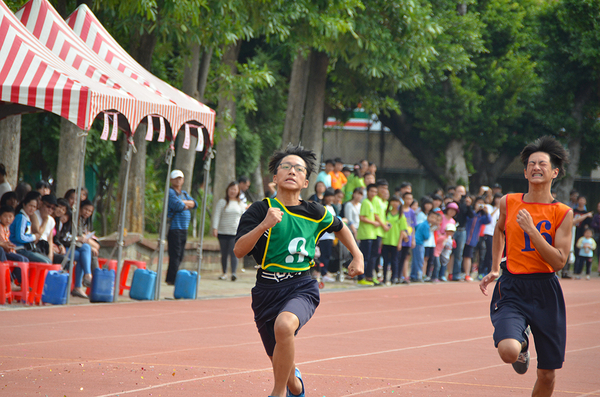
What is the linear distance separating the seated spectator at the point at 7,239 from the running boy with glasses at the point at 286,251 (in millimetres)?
6259

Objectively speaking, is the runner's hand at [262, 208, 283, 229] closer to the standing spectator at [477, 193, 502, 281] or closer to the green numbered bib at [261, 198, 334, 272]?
the green numbered bib at [261, 198, 334, 272]

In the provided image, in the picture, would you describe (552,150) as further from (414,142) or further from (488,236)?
(414,142)

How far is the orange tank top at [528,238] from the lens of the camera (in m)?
5.21

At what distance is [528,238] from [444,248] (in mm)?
12639

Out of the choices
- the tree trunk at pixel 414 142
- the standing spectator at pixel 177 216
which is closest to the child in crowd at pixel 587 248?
the tree trunk at pixel 414 142

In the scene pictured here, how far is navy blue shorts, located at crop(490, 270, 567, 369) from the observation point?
507 centimetres

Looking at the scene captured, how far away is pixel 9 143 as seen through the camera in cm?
1299

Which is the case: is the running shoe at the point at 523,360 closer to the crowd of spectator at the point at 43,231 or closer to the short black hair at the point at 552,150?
the short black hair at the point at 552,150

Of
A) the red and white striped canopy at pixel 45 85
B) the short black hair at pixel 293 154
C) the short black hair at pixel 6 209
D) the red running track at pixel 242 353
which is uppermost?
the red and white striped canopy at pixel 45 85

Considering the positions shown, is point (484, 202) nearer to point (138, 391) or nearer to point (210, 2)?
point (210, 2)

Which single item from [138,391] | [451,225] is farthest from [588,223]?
[138,391]

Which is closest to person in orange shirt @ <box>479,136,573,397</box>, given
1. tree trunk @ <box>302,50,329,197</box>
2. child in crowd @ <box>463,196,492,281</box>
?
child in crowd @ <box>463,196,492,281</box>

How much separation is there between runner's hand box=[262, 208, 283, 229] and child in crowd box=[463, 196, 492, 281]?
554 inches

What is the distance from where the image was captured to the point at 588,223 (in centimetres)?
2142
